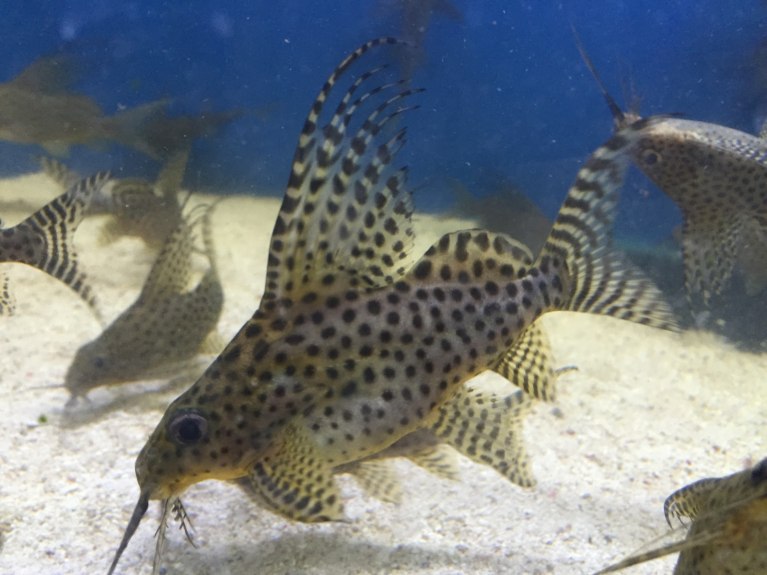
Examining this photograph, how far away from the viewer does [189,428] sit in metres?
2.44

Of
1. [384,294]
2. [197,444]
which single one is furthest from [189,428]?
[384,294]

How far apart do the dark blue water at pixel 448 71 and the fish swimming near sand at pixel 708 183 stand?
2.97m

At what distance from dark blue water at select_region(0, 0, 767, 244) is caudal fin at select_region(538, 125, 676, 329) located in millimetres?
4933

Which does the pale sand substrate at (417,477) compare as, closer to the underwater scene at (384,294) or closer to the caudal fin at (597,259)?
the underwater scene at (384,294)

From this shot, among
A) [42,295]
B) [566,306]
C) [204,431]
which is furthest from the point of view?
[42,295]

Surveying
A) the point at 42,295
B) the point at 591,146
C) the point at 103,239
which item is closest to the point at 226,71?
the point at 103,239

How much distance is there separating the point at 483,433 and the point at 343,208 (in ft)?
4.19

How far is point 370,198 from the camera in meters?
2.51

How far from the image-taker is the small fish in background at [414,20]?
8055mm

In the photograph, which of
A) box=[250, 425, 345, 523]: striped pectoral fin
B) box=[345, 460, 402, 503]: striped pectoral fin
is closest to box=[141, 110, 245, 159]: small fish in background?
box=[345, 460, 402, 503]: striped pectoral fin

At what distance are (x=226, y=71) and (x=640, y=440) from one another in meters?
7.10

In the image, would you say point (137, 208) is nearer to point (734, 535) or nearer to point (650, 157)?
point (650, 157)

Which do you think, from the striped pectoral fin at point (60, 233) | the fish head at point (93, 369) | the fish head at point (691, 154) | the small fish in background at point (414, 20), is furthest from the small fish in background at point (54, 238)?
the small fish in background at point (414, 20)

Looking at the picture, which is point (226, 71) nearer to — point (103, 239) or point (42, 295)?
point (103, 239)
